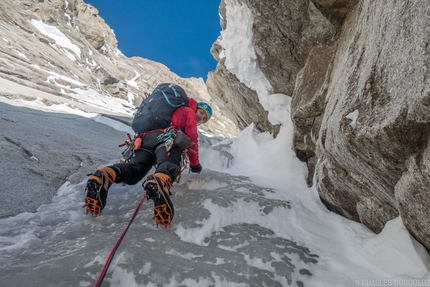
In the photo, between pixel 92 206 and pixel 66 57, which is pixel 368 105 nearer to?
pixel 92 206

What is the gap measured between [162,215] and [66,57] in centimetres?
5158

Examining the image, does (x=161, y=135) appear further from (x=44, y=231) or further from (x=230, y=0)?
(x=230, y=0)

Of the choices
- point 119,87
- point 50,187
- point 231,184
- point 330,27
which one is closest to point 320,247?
Result: point 231,184

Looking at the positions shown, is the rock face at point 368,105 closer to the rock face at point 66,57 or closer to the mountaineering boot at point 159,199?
the mountaineering boot at point 159,199

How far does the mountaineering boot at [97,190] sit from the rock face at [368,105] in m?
3.02

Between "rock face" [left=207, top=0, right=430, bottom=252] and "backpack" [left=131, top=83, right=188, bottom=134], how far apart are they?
2.49 m

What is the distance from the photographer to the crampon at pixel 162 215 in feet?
10.4

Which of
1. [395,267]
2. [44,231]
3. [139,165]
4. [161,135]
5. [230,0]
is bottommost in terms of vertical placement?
[44,231]

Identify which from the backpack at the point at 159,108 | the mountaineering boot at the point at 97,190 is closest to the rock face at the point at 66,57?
the backpack at the point at 159,108

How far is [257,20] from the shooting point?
692cm

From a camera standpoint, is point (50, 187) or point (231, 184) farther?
point (231, 184)

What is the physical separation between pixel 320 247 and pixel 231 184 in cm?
232

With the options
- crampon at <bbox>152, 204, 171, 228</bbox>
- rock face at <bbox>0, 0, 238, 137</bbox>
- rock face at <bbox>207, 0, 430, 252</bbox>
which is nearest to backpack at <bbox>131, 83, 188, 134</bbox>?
crampon at <bbox>152, 204, 171, 228</bbox>

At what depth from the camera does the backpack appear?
14.5 feet
